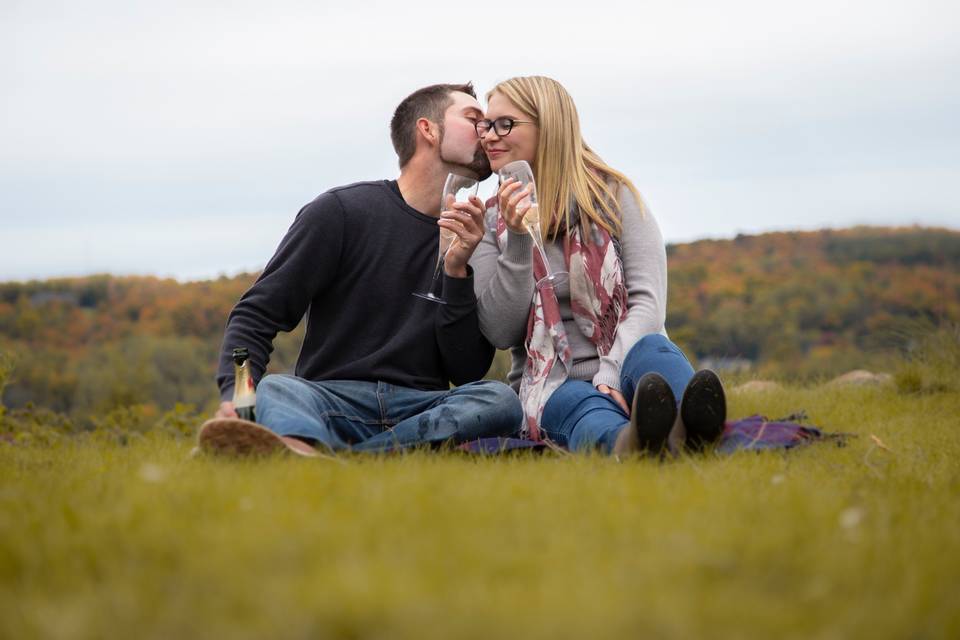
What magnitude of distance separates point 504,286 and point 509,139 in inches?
27.9

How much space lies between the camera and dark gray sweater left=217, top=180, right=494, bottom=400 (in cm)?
451

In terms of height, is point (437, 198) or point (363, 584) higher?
point (437, 198)

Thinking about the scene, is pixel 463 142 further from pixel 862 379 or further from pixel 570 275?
pixel 862 379

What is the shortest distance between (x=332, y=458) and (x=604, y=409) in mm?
1387

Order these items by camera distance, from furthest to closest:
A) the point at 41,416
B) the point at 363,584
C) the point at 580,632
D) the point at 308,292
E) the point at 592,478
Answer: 1. the point at 41,416
2. the point at 308,292
3. the point at 592,478
4. the point at 363,584
5. the point at 580,632

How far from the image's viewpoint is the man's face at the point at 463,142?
4.87 m

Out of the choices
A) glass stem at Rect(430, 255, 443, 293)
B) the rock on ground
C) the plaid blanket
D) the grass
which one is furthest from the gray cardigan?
the rock on ground

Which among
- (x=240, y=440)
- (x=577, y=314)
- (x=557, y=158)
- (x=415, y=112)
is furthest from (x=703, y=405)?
(x=415, y=112)

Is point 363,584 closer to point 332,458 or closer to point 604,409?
point 332,458

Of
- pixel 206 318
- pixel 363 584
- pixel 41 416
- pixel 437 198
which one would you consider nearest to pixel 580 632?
pixel 363 584

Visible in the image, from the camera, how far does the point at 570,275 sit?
4.72 m

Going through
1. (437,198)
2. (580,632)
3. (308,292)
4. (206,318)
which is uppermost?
(437,198)

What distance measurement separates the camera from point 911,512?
8.83ft

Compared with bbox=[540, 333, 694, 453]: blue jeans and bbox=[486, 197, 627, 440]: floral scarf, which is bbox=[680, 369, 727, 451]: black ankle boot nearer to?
bbox=[540, 333, 694, 453]: blue jeans
